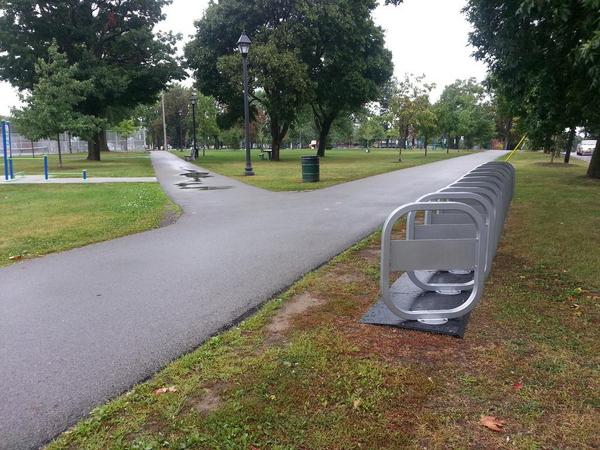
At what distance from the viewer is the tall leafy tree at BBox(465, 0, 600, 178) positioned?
241 inches

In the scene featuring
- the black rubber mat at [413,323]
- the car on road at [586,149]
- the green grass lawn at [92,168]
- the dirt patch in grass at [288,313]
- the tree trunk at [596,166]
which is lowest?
the dirt patch in grass at [288,313]

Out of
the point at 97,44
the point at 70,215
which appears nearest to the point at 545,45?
the point at 70,215

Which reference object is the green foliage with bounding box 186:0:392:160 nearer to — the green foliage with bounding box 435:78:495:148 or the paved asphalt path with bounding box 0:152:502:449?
the paved asphalt path with bounding box 0:152:502:449

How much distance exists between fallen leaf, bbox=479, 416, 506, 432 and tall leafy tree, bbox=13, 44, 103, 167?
2796cm

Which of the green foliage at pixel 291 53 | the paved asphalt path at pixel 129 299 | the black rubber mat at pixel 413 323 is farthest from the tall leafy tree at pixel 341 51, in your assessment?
the black rubber mat at pixel 413 323

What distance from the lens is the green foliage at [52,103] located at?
26.3 metres

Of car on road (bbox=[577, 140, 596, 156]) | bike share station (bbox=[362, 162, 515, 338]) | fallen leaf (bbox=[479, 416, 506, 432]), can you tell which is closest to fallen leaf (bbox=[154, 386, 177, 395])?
bike share station (bbox=[362, 162, 515, 338])

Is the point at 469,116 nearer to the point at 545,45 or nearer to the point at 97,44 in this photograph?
the point at 97,44

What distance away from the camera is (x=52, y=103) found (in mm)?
26734

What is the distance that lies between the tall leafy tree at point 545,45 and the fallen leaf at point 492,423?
4184mm

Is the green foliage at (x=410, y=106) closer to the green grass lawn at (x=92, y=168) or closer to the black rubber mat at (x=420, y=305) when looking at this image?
the green grass lawn at (x=92, y=168)

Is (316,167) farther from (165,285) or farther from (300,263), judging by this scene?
(165,285)

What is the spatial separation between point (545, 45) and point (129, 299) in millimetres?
7724

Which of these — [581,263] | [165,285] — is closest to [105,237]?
[165,285]
